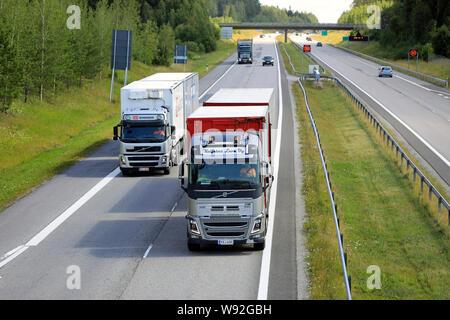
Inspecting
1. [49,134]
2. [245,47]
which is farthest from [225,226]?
[245,47]

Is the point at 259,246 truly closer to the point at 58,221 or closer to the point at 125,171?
the point at 58,221

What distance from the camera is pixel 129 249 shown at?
1866 cm

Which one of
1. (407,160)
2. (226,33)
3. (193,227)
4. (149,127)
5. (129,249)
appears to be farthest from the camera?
(226,33)

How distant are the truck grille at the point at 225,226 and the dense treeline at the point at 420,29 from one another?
88.4 meters

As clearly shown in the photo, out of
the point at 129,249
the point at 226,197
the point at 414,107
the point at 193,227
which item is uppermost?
the point at 414,107

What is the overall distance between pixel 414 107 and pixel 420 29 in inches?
2802

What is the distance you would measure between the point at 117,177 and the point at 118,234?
29.2 ft

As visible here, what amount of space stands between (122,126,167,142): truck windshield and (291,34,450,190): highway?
11.8 meters

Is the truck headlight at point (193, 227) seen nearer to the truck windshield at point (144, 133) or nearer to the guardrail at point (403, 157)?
the guardrail at point (403, 157)

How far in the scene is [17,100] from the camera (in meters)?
45.8

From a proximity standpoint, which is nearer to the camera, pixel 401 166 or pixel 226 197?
pixel 226 197

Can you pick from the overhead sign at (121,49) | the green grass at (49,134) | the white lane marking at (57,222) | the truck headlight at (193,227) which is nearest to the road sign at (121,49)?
the overhead sign at (121,49)

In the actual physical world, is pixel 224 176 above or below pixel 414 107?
above

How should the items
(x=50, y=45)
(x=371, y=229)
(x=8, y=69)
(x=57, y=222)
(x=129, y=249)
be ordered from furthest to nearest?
(x=50, y=45) < (x=8, y=69) < (x=57, y=222) < (x=371, y=229) < (x=129, y=249)
